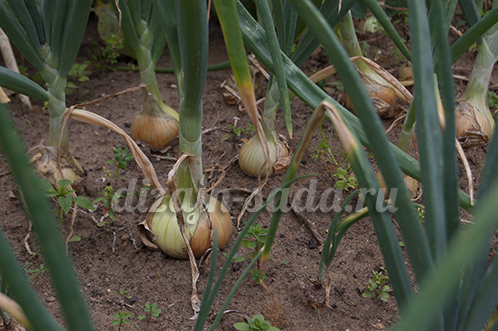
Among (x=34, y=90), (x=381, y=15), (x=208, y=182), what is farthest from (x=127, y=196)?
(x=381, y=15)

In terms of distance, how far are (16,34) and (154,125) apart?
0.57m

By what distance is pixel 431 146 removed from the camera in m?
0.53

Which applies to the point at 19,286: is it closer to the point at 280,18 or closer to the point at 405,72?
the point at 280,18

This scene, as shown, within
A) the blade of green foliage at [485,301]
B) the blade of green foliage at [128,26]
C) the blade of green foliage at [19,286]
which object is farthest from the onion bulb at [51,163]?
the blade of green foliage at [485,301]

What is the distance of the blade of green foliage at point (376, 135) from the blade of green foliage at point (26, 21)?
2.96ft

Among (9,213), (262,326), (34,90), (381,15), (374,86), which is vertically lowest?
(9,213)

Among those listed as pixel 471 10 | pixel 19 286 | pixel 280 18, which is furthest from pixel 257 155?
pixel 19 286

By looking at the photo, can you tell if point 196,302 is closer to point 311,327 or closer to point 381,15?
point 311,327

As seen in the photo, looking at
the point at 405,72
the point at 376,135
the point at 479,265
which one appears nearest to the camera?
the point at 376,135

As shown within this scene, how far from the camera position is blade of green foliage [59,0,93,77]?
1.11 m

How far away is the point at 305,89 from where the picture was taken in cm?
84

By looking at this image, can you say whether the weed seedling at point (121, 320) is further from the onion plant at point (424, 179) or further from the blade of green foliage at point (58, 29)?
the blade of green foliage at point (58, 29)

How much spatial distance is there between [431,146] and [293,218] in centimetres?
86

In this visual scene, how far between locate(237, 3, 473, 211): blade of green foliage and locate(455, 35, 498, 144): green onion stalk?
3.21 feet
